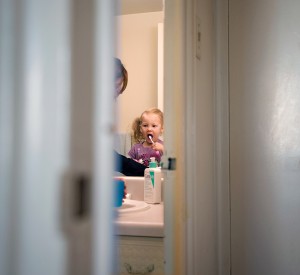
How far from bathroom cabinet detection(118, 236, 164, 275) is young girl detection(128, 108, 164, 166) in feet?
1.80

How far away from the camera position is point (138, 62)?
4.68 feet

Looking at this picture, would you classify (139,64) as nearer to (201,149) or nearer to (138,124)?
(138,124)

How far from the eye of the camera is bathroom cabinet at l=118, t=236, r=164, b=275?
92cm

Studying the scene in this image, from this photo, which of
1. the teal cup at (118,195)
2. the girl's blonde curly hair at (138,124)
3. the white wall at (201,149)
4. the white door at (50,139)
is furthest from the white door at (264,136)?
the white door at (50,139)

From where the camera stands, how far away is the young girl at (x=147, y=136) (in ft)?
4.71

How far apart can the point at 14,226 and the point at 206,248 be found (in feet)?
2.87

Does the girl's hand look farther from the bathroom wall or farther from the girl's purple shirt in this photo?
the bathroom wall

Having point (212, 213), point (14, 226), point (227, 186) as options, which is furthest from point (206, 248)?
point (14, 226)

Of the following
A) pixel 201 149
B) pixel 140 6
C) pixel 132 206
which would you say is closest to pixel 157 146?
pixel 132 206

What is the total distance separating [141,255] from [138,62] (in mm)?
929

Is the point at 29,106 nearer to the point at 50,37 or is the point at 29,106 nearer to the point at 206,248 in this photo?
the point at 50,37

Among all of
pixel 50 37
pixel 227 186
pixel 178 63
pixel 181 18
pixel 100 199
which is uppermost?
pixel 181 18

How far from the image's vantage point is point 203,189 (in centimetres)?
96

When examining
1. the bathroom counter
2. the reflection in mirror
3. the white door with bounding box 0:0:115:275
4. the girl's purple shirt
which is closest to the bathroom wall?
the reflection in mirror
